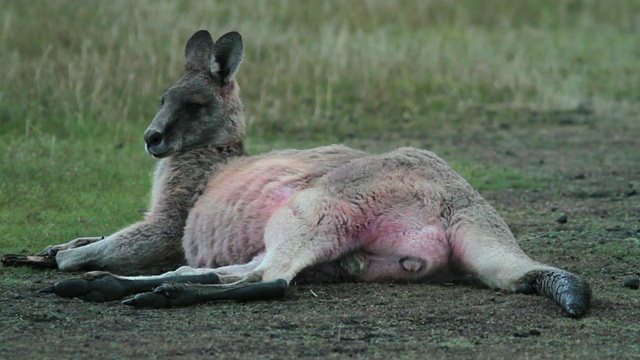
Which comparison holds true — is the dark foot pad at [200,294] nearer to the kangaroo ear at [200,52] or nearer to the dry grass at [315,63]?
the kangaroo ear at [200,52]

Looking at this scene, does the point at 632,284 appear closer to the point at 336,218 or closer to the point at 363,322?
the point at 336,218

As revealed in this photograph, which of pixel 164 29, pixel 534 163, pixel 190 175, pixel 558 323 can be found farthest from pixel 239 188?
pixel 164 29

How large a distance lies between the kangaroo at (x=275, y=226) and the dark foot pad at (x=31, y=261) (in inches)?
2.2

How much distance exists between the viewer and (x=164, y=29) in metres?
12.4

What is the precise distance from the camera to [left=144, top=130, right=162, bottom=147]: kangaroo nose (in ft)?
20.7

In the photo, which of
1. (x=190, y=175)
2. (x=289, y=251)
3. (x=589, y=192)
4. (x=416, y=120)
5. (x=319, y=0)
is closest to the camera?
(x=289, y=251)

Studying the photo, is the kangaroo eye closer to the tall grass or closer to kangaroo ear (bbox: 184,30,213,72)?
kangaroo ear (bbox: 184,30,213,72)

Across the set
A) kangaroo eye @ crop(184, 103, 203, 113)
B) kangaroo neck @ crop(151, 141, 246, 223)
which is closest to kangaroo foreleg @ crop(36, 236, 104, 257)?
kangaroo neck @ crop(151, 141, 246, 223)

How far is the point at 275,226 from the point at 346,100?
653 cm

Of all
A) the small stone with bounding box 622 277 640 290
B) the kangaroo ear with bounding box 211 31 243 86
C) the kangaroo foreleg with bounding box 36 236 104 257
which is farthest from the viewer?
the kangaroo ear with bounding box 211 31 243 86

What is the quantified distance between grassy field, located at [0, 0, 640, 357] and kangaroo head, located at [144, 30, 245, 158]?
1002 millimetres

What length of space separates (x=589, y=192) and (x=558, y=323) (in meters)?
4.22

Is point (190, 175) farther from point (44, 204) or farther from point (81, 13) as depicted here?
point (81, 13)

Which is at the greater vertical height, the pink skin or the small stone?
the pink skin
